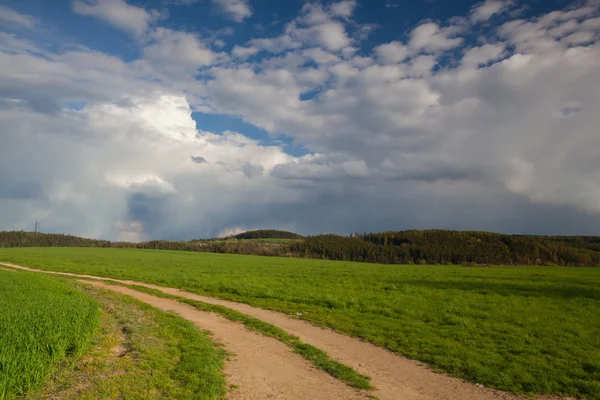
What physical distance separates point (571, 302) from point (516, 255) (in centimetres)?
10602

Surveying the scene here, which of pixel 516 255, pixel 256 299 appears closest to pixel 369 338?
pixel 256 299

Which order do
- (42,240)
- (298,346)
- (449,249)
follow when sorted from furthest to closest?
(42,240), (449,249), (298,346)

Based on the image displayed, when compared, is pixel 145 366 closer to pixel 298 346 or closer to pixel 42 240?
pixel 298 346

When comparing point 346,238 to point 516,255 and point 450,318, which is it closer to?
point 516,255

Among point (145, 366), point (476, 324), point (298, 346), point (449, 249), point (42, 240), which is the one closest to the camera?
point (145, 366)

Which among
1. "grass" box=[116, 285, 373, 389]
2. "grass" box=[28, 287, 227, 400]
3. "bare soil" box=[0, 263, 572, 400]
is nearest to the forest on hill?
"grass" box=[116, 285, 373, 389]

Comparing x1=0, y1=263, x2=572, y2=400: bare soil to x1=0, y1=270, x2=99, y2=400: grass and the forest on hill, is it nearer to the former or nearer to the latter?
x1=0, y1=270, x2=99, y2=400: grass

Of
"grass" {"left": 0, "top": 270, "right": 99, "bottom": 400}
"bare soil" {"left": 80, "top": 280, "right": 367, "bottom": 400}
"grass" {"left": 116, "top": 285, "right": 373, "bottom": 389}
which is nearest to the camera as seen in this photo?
"grass" {"left": 0, "top": 270, "right": 99, "bottom": 400}

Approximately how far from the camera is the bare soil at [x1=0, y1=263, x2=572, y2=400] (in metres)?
8.86

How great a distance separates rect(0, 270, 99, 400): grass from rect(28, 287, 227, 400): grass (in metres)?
0.36

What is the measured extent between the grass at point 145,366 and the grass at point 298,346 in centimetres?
238

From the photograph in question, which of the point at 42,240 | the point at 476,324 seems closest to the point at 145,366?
the point at 476,324

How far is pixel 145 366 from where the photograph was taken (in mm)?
9758

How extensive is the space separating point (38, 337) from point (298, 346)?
7.47 metres
